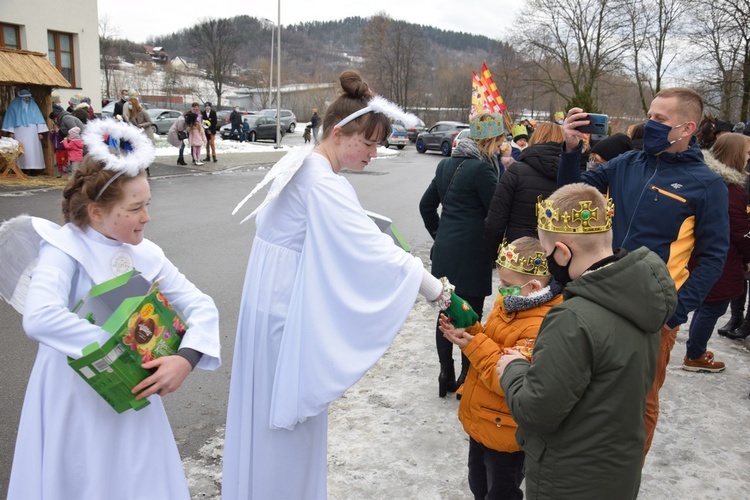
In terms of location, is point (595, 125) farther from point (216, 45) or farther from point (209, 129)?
point (216, 45)

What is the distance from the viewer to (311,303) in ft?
7.61

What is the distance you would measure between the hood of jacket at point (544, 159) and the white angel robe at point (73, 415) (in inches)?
113

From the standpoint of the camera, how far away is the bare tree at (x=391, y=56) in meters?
48.1

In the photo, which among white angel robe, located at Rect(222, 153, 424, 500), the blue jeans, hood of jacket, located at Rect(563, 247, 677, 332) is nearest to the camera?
hood of jacket, located at Rect(563, 247, 677, 332)

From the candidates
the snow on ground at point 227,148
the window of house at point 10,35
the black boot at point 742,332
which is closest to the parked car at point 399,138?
the snow on ground at point 227,148

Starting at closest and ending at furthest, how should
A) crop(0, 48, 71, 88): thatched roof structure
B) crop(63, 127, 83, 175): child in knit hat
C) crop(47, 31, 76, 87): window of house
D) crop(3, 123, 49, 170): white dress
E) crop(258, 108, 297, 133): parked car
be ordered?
crop(0, 48, 71, 88): thatched roof structure
crop(63, 127, 83, 175): child in knit hat
crop(3, 123, 49, 170): white dress
crop(47, 31, 76, 87): window of house
crop(258, 108, 297, 133): parked car

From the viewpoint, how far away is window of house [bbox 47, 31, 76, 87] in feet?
73.9

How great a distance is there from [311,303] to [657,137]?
80.9 inches

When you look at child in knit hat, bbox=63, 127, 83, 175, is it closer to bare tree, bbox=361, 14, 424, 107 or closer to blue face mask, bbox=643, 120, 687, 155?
blue face mask, bbox=643, 120, 687, 155

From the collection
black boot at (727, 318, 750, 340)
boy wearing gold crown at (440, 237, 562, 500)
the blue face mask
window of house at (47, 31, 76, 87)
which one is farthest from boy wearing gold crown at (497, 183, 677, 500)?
window of house at (47, 31, 76, 87)

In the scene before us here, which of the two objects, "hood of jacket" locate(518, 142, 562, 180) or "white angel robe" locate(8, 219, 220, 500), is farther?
"hood of jacket" locate(518, 142, 562, 180)

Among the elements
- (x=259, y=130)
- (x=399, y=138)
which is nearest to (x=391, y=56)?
(x=399, y=138)

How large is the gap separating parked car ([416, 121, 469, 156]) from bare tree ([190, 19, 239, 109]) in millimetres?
30711

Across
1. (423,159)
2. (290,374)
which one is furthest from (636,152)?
(423,159)
